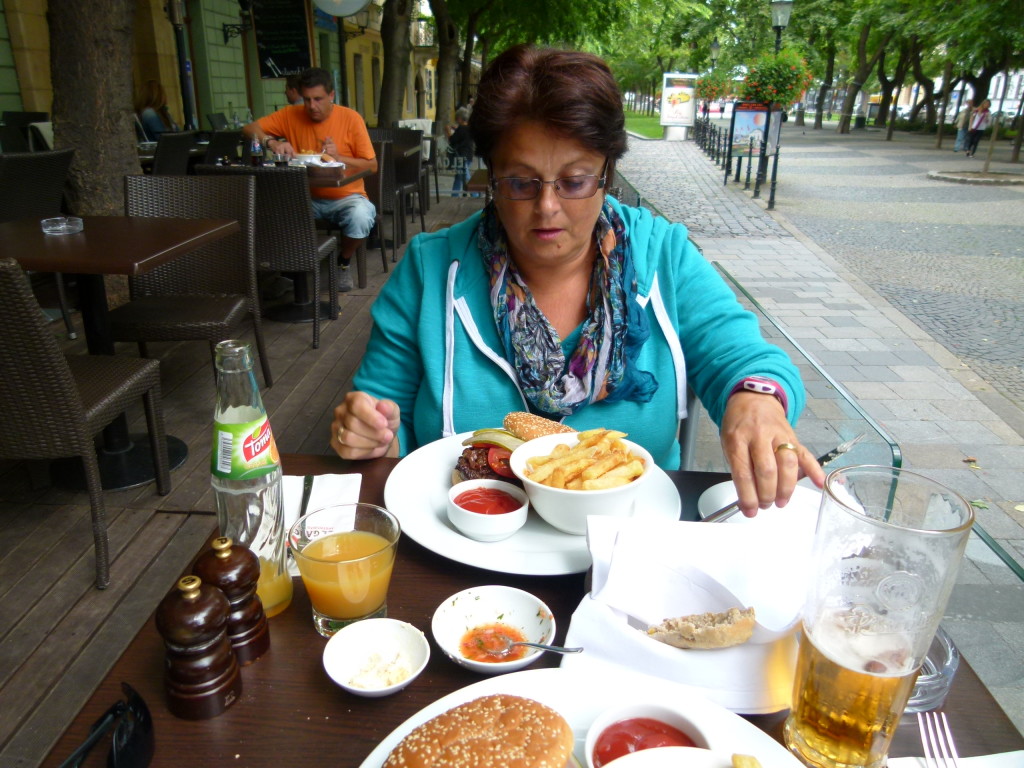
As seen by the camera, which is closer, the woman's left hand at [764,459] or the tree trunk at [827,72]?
the woman's left hand at [764,459]

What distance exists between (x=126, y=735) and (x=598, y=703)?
561mm

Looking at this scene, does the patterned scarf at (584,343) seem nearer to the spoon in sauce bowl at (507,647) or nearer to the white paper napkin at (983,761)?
the spoon in sauce bowl at (507,647)

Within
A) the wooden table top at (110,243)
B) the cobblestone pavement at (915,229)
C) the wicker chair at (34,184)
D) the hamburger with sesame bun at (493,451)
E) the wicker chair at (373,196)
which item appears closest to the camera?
the hamburger with sesame bun at (493,451)

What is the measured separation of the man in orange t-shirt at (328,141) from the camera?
588 cm

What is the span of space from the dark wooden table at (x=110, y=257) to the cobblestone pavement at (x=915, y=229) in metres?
5.13

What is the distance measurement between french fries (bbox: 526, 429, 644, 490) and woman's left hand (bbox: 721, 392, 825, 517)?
0.18m

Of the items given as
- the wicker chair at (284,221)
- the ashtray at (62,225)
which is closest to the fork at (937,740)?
the ashtray at (62,225)

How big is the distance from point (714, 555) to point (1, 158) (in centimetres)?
505

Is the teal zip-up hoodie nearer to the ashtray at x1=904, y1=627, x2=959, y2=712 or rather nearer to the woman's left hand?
the woman's left hand

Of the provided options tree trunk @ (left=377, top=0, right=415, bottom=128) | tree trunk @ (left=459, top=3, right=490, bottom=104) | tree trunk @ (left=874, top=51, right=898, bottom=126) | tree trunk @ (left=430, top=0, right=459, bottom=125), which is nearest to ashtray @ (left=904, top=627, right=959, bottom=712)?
tree trunk @ (left=377, top=0, right=415, bottom=128)

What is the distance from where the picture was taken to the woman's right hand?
1.48 metres

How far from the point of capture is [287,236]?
4.95 meters

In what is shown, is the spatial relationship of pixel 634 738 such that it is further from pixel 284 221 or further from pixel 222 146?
pixel 222 146

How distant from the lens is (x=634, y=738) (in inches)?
31.7
